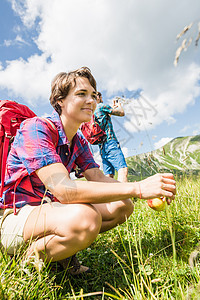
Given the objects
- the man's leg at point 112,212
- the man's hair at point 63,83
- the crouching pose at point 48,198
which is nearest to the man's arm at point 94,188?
the crouching pose at point 48,198

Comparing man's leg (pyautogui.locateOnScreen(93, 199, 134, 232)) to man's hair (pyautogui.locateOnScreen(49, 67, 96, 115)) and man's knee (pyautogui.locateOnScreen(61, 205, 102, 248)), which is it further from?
man's hair (pyautogui.locateOnScreen(49, 67, 96, 115))

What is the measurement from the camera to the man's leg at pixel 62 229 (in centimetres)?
210

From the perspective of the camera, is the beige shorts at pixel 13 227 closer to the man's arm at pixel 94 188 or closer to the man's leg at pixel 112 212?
the man's arm at pixel 94 188

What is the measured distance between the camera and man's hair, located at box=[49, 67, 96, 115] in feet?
9.55

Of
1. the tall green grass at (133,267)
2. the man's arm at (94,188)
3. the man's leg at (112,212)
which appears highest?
the man's arm at (94,188)

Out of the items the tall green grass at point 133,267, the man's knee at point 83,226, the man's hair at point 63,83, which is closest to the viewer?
the tall green grass at point 133,267

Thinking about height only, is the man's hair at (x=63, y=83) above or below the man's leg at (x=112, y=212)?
above

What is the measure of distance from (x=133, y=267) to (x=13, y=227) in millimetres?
1179

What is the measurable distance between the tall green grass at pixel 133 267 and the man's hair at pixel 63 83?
5.99 feet

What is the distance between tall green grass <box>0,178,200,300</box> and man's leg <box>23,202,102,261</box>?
0.20m

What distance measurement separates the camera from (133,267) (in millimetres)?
1842

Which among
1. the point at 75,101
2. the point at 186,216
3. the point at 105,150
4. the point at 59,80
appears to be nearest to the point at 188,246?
the point at 186,216

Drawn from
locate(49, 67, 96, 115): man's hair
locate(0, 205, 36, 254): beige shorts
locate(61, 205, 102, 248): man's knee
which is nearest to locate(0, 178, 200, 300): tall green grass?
locate(0, 205, 36, 254): beige shorts

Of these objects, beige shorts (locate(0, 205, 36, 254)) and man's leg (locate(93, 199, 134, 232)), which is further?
man's leg (locate(93, 199, 134, 232))
